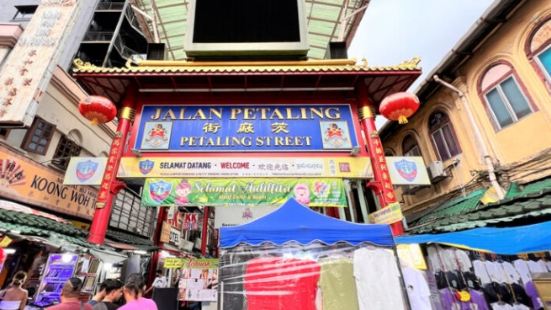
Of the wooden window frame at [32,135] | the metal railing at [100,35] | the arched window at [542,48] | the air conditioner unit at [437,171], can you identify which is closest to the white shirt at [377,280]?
the air conditioner unit at [437,171]

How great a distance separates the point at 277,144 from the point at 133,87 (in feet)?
17.6

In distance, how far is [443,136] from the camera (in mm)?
10852

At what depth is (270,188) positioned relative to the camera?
24.4ft

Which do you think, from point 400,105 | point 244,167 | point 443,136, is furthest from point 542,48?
point 244,167

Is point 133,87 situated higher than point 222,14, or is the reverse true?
point 222,14

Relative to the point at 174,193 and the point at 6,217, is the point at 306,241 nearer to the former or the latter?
the point at 174,193

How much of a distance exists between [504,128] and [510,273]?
4.86 meters

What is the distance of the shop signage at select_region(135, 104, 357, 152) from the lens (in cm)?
809

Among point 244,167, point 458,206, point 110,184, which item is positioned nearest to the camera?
point 110,184

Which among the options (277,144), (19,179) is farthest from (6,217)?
(277,144)

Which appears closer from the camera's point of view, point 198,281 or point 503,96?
point 198,281

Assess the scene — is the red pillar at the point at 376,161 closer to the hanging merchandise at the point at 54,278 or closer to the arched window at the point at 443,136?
the arched window at the point at 443,136

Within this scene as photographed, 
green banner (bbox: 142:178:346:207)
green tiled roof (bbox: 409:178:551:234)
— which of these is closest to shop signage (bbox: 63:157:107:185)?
green banner (bbox: 142:178:346:207)

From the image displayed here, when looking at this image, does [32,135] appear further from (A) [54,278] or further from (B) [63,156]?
(A) [54,278]
